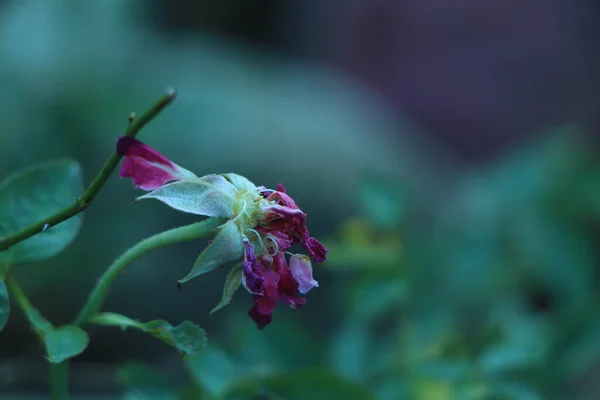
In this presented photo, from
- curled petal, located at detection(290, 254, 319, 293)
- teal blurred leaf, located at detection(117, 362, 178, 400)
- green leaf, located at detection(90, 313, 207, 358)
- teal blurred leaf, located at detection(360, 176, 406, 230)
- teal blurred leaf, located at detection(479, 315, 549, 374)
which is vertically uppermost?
teal blurred leaf, located at detection(360, 176, 406, 230)

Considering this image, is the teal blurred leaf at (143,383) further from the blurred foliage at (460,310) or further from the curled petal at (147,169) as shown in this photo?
the curled petal at (147,169)

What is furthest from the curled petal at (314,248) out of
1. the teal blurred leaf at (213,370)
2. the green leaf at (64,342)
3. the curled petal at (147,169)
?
the teal blurred leaf at (213,370)

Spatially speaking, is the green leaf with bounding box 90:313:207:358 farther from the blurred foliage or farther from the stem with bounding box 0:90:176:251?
the blurred foliage

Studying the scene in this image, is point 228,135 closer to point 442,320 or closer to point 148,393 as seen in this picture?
point 442,320

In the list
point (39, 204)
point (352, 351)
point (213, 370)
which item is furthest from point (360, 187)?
point (39, 204)

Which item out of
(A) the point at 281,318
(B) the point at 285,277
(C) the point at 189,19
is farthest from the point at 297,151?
(C) the point at 189,19

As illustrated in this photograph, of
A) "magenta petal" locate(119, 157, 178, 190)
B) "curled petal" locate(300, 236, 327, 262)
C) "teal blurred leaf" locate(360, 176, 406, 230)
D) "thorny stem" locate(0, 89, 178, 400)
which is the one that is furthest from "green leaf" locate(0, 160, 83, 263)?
"teal blurred leaf" locate(360, 176, 406, 230)
